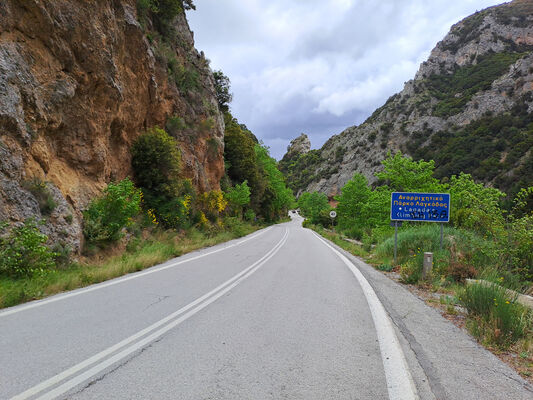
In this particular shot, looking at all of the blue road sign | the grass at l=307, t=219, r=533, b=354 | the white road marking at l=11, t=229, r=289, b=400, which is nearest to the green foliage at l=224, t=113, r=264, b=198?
the grass at l=307, t=219, r=533, b=354

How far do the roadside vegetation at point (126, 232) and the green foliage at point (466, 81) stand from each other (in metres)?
62.6

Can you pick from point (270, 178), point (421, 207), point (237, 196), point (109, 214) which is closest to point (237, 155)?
point (237, 196)

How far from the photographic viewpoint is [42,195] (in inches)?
341

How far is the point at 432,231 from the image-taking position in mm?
12992

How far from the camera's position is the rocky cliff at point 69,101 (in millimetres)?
8477

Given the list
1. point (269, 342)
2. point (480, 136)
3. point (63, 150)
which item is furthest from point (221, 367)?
point (480, 136)

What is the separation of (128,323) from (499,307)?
17.6 ft

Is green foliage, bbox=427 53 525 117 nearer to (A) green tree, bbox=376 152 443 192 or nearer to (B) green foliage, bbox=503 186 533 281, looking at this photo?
(A) green tree, bbox=376 152 443 192

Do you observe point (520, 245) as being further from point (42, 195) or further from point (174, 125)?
point (174, 125)

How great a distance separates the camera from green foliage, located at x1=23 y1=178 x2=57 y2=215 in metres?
8.45

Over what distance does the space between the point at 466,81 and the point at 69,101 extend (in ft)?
281

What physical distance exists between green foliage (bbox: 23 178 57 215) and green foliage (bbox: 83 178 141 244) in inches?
65.6

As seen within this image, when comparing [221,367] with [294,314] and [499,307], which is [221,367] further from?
[499,307]

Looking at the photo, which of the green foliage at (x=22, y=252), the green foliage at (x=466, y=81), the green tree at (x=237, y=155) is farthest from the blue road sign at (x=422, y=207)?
the green foliage at (x=466, y=81)
